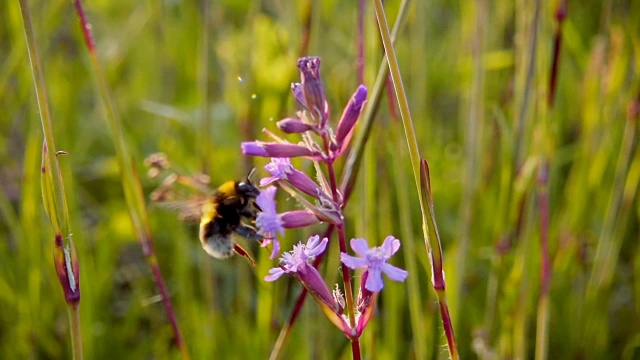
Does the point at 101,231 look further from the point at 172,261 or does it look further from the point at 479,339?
the point at 479,339

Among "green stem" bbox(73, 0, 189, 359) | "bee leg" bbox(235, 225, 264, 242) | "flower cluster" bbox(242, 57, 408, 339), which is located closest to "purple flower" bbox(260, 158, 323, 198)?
"flower cluster" bbox(242, 57, 408, 339)

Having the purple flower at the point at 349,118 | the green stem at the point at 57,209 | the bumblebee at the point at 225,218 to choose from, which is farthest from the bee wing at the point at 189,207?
the purple flower at the point at 349,118

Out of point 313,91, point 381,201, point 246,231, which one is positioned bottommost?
point 381,201

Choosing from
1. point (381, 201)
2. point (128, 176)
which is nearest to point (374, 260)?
point (128, 176)

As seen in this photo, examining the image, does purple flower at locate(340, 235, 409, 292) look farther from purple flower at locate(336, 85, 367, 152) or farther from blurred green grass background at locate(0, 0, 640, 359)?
blurred green grass background at locate(0, 0, 640, 359)

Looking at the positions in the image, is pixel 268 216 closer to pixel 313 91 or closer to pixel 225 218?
pixel 313 91

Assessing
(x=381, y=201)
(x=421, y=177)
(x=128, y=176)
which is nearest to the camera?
(x=421, y=177)

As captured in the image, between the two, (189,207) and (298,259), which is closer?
(298,259)
